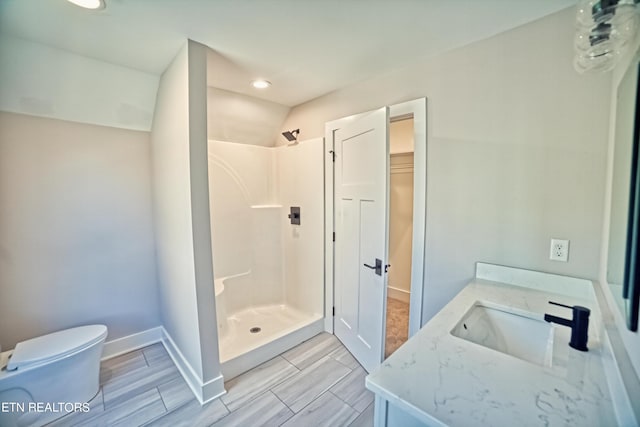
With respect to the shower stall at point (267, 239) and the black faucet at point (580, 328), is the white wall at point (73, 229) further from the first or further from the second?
the black faucet at point (580, 328)

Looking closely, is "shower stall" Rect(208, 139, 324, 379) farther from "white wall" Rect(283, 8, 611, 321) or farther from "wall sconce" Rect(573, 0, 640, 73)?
"wall sconce" Rect(573, 0, 640, 73)

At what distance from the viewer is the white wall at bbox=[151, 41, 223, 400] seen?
5.32 ft

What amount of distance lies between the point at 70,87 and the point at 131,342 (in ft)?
6.85

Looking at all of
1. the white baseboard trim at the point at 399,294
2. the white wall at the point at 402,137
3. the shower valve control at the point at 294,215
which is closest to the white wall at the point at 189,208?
the shower valve control at the point at 294,215

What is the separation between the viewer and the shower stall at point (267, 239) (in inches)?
102


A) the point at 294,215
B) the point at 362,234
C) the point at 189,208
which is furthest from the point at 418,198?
the point at 189,208

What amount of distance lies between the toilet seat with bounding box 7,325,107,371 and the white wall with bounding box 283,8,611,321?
2334 millimetres

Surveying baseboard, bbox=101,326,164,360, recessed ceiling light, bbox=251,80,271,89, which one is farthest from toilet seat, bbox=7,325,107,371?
recessed ceiling light, bbox=251,80,271,89

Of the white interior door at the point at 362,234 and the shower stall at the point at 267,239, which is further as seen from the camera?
the shower stall at the point at 267,239

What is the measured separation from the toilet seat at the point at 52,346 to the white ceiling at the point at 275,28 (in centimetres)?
188

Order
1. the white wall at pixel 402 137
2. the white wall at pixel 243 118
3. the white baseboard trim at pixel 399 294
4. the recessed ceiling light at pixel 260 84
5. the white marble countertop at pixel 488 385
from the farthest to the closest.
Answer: the white baseboard trim at pixel 399 294
the white wall at pixel 402 137
the white wall at pixel 243 118
the recessed ceiling light at pixel 260 84
the white marble countertop at pixel 488 385

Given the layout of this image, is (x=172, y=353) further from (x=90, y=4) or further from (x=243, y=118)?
(x=90, y=4)

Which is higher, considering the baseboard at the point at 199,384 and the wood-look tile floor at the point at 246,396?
the baseboard at the point at 199,384

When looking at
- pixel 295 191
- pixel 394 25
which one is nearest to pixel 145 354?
pixel 295 191
